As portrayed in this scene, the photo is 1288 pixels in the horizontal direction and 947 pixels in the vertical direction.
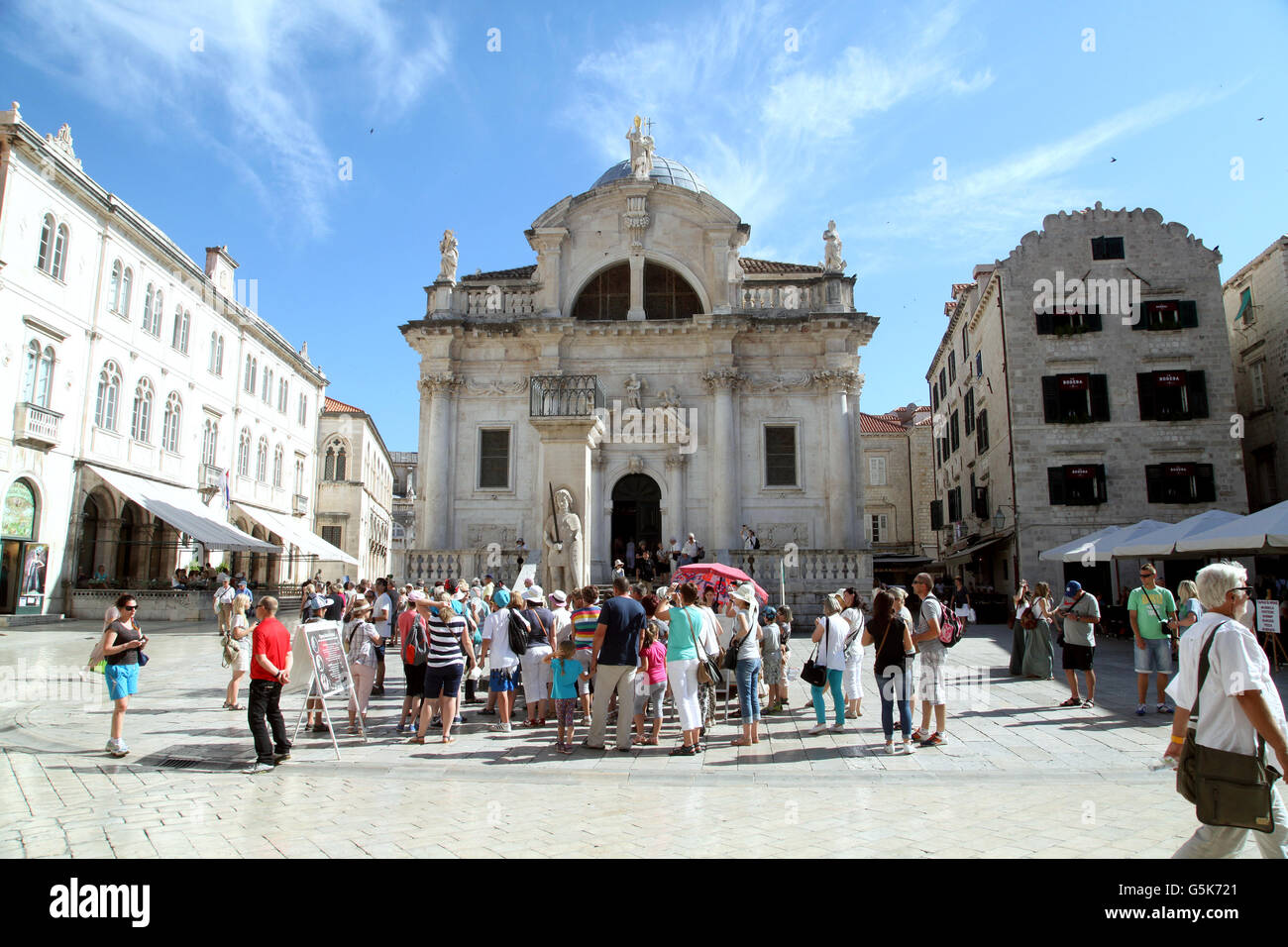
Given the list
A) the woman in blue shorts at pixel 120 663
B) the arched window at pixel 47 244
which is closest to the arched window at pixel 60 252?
the arched window at pixel 47 244

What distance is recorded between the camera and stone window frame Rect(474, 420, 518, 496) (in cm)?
2700

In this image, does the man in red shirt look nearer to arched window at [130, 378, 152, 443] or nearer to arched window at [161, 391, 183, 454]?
arched window at [130, 378, 152, 443]

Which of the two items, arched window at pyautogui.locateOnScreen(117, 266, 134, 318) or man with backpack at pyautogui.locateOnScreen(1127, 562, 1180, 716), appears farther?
arched window at pyautogui.locateOnScreen(117, 266, 134, 318)

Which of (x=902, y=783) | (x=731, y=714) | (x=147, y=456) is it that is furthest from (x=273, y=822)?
(x=147, y=456)

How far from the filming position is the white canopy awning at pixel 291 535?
3719 cm

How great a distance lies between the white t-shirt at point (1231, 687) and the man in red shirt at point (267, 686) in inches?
297

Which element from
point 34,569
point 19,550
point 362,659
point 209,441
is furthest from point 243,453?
point 362,659

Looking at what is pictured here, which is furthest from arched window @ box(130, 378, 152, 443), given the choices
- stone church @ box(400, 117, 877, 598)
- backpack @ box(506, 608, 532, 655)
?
backpack @ box(506, 608, 532, 655)

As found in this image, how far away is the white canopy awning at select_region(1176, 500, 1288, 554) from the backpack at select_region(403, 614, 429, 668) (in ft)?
50.2

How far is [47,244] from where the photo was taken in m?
24.2

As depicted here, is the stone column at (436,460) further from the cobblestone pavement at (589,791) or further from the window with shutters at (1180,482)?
the window with shutters at (1180,482)

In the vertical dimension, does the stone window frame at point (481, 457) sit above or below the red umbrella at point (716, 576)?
above
